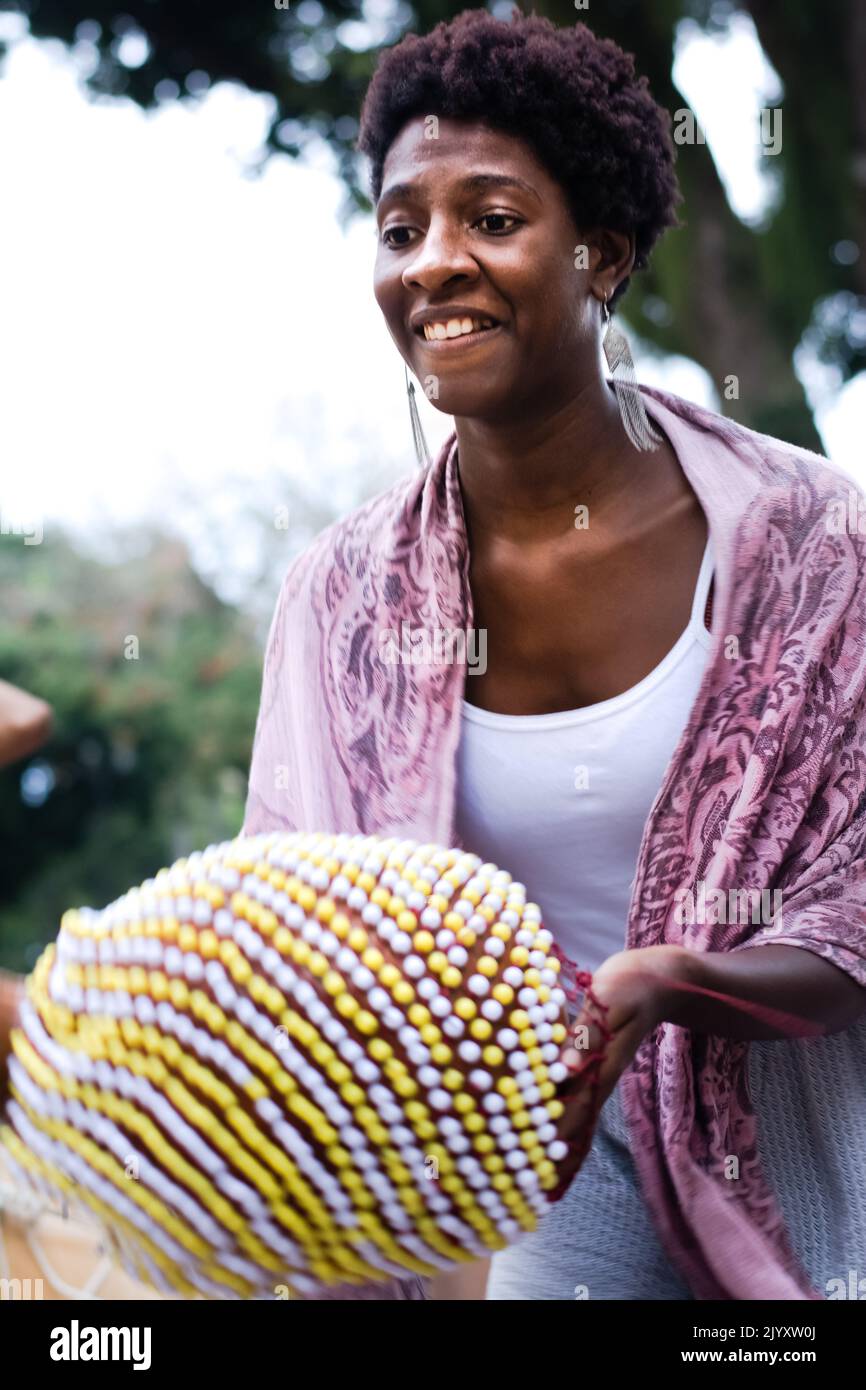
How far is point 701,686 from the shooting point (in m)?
1.84

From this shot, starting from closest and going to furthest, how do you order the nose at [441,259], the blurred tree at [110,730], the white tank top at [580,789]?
the nose at [441,259] → the white tank top at [580,789] → the blurred tree at [110,730]

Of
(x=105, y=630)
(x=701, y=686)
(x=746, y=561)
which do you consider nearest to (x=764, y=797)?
(x=701, y=686)

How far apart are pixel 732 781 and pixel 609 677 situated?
0.21 metres

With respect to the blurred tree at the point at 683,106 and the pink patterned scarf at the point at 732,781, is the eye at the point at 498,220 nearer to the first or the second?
the pink patterned scarf at the point at 732,781

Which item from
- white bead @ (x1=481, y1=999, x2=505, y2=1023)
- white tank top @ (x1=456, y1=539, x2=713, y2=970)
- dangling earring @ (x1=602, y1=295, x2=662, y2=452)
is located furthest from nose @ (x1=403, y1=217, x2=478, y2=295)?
white bead @ (x1=481, y1=999, x2=505, y2=1023)

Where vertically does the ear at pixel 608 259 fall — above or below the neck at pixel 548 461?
above

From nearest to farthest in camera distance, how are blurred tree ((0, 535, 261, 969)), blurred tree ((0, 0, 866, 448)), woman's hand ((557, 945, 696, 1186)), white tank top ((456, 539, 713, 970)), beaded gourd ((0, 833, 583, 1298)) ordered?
1. beaded gourd ((0, 833, 583, 1298))
2. woman's hand ((557, 945, 696, 1186))
3. white tank top ((456, 539, 713, 970))
4. blurred tree ((0, 0, 866, 448))
5. blurred tree ((0, 535, 261, 969))

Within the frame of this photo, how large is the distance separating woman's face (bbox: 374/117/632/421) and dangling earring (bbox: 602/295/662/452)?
0.17 m

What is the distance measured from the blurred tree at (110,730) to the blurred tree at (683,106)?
2555 millimetres

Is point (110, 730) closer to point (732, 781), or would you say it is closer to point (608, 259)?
point (608, 259)

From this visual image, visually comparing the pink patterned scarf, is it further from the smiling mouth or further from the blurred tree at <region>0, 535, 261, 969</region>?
the blurred tree at <region>0, 535, 261, 969</region>

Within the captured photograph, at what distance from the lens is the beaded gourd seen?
1.31 meters

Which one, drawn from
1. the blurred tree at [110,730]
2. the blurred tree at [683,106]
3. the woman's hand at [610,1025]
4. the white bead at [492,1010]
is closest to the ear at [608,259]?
the woman's hand at [610,1025]

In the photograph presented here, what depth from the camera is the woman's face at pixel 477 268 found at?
1771mm
